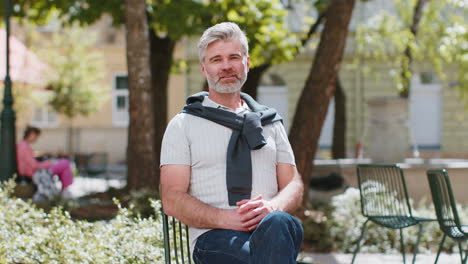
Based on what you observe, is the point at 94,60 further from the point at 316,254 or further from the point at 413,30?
the point at 316,254

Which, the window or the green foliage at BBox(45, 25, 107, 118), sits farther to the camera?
the window

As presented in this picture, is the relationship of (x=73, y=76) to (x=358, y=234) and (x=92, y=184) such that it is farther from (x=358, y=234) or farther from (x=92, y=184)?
(x=358, y=234)

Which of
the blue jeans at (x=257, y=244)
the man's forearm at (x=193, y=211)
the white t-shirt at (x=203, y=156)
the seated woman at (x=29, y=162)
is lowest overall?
the seated woman at (x=29, y=162)

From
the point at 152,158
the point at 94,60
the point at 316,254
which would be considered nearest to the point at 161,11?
the point at 152,158

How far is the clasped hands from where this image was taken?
3.09 metres

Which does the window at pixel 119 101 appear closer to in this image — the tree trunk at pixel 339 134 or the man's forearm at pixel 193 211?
the tree trunk at pixel 339 134

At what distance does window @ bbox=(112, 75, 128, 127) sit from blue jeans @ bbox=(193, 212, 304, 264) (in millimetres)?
25501

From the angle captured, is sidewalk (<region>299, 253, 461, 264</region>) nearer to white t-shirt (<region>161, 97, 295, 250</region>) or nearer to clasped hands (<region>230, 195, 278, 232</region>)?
white t-shirt (<region>161, 97, 295, 250</region>)

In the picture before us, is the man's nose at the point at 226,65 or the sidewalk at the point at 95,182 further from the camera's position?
the sidewalk at the point at 95,182

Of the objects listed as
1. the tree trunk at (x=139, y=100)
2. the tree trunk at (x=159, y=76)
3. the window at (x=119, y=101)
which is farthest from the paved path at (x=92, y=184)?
the window at (x=119, y=101)

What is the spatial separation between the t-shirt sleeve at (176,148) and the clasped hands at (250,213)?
382mm

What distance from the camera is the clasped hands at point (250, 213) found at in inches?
121

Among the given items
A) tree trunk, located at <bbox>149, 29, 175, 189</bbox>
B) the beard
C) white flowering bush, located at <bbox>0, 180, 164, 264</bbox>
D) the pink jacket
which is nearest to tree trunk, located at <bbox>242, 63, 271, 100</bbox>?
tree trunk, located at <bbox>149, 29, 175, 189</bbox>

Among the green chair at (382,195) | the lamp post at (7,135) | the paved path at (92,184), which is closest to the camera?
the green chair at (382,195)
